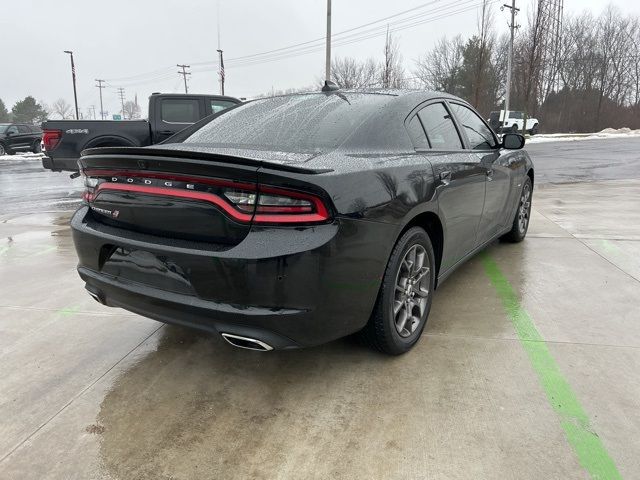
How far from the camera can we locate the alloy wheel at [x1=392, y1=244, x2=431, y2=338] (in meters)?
2.74

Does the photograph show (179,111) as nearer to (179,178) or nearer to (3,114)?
(179,178)

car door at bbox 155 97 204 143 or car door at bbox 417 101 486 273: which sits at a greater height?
car door at bbox 155 97 204 143

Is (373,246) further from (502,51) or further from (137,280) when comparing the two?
(502,51)

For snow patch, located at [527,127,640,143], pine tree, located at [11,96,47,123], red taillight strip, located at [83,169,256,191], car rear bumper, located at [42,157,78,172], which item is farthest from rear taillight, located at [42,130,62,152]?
pine tree, located at [11,96,47,123]

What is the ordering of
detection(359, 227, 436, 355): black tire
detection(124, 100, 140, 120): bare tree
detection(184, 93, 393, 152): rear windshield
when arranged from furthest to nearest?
detection(124, 100, 140, 120): bare tree
detection(184, 93, 393, 152): rear windshield
detection(359, 227, 436, 355): black tire

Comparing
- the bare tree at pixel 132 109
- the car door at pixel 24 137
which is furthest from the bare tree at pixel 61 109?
the car door at pixel 24 137

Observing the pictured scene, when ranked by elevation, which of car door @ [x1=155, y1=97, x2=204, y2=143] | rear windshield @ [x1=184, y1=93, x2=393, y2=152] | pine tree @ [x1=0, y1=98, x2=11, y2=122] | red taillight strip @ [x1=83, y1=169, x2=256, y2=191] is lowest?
red taillight strip @ [x1=83, y1=169, x2=256, y2=191]

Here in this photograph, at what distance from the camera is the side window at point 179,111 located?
361 inches

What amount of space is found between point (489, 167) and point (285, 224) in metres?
2.38

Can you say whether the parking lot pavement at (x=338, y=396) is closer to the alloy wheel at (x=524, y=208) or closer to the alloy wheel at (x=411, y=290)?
the alloy wheel at (x=411, y=290)

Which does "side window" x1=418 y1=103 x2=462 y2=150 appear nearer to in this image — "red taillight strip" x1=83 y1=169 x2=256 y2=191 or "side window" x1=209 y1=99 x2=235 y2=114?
"red taillight strip" x1=83 y1=169 x2=256 y2=191

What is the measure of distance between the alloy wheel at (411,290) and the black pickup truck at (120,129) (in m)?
6.87

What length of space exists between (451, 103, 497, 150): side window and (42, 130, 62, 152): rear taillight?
25.5 feet

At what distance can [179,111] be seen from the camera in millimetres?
9195
